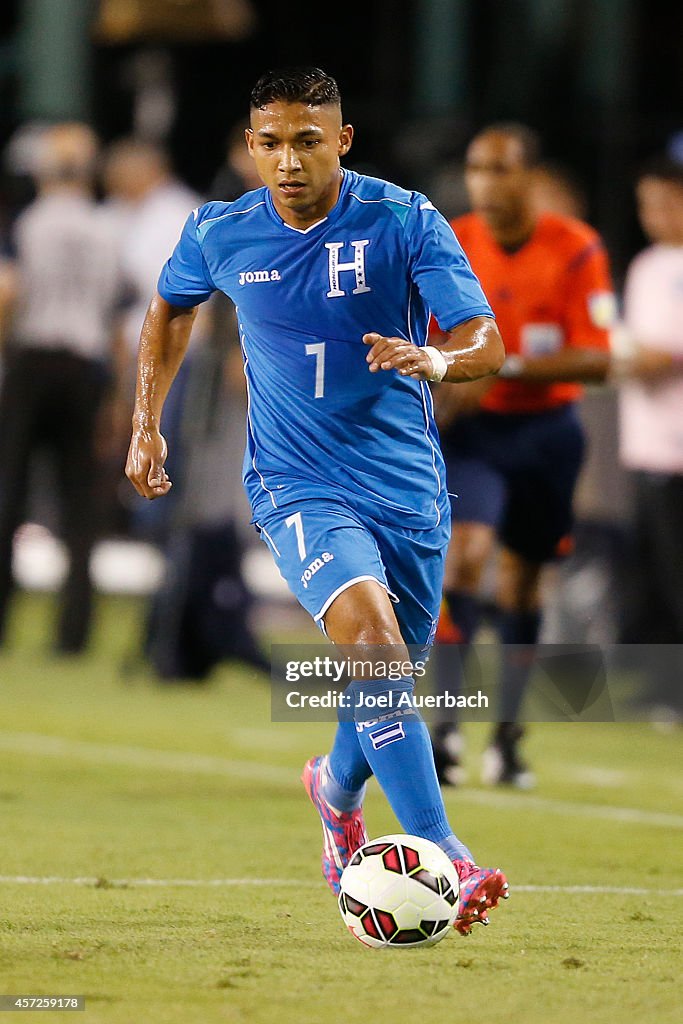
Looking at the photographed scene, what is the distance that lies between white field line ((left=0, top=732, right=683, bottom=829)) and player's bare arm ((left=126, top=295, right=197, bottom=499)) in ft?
8.95

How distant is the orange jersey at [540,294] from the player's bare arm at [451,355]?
10.5 ft

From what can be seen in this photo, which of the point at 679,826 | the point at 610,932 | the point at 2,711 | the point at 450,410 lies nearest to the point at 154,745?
the point at 2,711

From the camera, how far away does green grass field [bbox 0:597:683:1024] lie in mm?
4496

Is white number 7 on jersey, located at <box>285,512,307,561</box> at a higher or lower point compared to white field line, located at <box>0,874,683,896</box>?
higher

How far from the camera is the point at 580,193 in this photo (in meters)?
14.7

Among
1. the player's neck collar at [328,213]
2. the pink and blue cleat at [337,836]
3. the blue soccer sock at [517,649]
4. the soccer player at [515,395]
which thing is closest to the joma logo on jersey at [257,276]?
the player's neck collar at [328,213]

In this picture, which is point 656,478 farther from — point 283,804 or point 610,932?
point 610,932

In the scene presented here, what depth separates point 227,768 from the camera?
8914 millimetres

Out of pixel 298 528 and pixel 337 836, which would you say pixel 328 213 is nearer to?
pixel 298 528

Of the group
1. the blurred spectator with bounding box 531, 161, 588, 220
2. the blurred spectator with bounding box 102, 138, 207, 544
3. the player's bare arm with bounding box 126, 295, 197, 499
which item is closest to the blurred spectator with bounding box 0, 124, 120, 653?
the blurred spectator with bounding box 102, 138, 207, 544

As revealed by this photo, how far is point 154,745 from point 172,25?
8422 mm

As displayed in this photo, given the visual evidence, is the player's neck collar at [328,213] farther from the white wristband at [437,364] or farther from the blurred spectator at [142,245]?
the blurred spectator at [142,245]

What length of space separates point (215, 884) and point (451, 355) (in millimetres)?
1946

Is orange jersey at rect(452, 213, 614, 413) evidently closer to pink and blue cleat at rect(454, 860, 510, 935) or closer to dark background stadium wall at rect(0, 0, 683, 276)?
pink and blue cleat at rect(454, 860, 510, 935)
